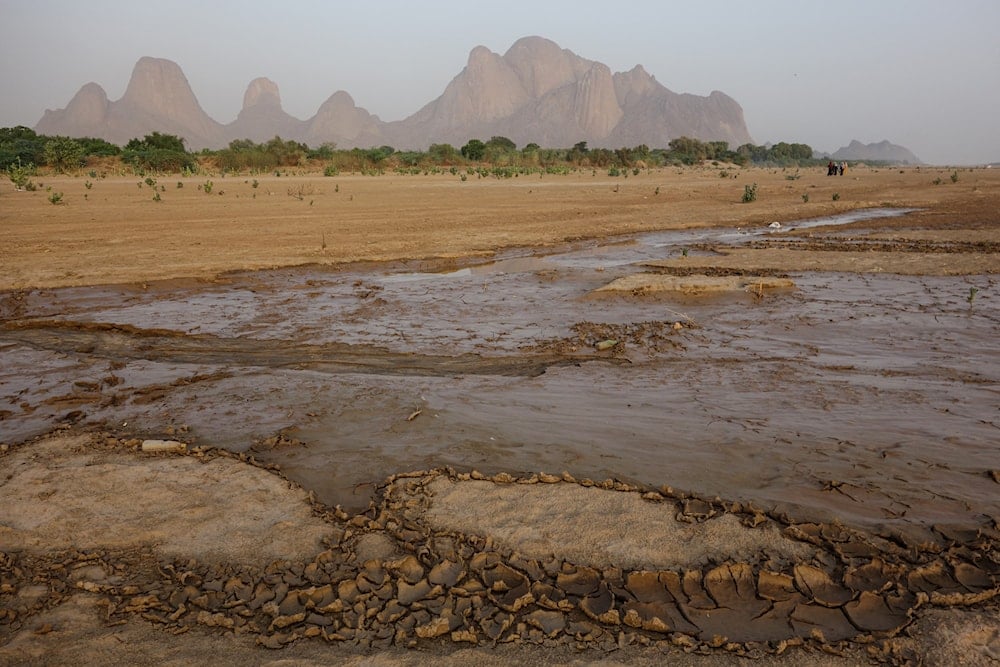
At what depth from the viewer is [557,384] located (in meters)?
4.96

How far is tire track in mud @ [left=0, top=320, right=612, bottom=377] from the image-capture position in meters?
5.34

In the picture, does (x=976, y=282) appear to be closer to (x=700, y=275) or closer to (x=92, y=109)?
(x=700, y=275)

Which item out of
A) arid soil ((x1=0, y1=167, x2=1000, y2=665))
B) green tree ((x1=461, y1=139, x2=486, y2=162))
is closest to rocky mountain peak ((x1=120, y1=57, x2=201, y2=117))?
green tree ((x1=461, y1=139, x2=486, y2=162))

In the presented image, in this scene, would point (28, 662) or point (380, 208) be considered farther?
point (380, 208)

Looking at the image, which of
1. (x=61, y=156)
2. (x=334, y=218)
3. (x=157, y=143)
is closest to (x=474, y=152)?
(x=157, y=143)

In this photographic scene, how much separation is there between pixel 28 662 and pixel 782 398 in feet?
14.1

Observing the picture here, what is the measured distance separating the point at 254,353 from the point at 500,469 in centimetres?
307

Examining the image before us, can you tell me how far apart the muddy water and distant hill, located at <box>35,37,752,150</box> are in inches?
5356

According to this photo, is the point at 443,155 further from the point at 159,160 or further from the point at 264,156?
the point at 159,160

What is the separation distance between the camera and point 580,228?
14070mm

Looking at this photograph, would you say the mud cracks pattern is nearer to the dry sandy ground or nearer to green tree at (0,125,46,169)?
the dry sandy ground

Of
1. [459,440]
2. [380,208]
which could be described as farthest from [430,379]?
[380,208]

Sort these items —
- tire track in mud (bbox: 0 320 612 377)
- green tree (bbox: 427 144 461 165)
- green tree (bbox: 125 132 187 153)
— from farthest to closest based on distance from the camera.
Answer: green tree (bbox: 427 144 461 165)
green tree (bbox: 125 132 187 153)
tire track in mud (bbox: 0 320 612 377)

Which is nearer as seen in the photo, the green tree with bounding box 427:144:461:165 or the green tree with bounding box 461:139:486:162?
the green tree with bounding box 427:144:461:165
